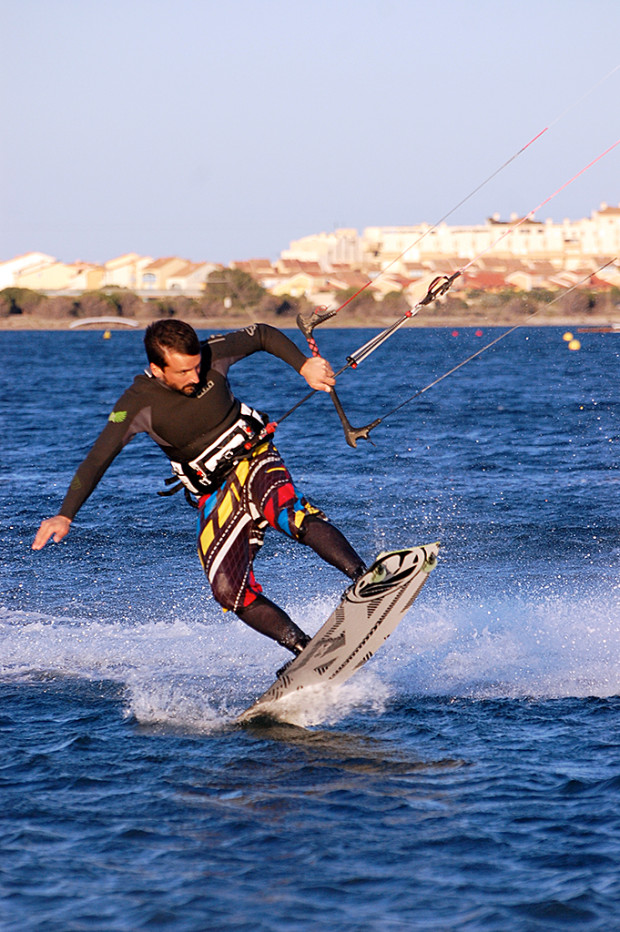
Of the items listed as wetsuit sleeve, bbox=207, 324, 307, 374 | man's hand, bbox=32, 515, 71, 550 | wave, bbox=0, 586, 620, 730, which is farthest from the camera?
wave, bbox=0, 586, 620, 730

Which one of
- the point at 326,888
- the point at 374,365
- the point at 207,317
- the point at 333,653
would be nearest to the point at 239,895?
the point at 326,888

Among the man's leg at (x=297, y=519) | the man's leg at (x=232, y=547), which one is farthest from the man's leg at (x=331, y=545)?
the man's leg at (x=232, y=547)

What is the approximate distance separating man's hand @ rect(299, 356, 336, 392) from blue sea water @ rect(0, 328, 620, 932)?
63.1 inches

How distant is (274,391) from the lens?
1443 inches

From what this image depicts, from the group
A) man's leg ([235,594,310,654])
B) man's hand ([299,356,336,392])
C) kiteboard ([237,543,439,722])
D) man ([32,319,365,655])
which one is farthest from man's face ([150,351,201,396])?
kiteboard ([237,543,439,722])

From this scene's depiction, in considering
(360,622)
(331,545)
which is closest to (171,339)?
(331,545)

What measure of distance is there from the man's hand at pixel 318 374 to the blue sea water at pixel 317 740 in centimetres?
160

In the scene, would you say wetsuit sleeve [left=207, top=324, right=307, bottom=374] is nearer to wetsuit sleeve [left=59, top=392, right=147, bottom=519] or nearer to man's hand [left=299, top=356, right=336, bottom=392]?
man's hand [left=299, top=356, right=336, bottom=392]

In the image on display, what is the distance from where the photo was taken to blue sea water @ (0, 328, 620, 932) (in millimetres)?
3873

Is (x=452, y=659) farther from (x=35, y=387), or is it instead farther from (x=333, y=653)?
(x=35, y=387)

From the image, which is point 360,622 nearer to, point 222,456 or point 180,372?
point 222,456

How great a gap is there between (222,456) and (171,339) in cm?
66

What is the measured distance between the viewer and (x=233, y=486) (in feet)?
17.4

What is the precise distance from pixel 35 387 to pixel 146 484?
2504 centimetres
